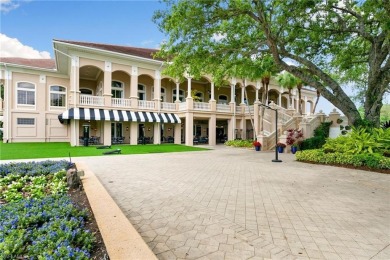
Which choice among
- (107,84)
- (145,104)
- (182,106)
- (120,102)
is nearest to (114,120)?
(120,102)

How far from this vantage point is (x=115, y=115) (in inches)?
821

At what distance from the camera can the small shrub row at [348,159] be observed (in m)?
9.26

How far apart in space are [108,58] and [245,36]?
14110 mm

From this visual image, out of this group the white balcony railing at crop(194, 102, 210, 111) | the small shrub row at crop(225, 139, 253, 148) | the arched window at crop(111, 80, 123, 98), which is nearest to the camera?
the small shrub row at crop(225, 139, 253, 148)

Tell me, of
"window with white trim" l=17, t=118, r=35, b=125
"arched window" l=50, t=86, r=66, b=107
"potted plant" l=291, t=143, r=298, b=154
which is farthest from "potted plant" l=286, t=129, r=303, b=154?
"window with white trim" l=17, t=118, r=35, b=125

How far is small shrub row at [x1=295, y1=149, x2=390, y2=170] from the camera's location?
9264 millimetres

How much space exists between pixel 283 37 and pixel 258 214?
36.4ft

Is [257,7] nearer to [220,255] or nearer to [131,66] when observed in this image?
[220,255]

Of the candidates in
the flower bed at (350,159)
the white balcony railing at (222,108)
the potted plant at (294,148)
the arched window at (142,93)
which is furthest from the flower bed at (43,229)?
the arched window at (142,93)

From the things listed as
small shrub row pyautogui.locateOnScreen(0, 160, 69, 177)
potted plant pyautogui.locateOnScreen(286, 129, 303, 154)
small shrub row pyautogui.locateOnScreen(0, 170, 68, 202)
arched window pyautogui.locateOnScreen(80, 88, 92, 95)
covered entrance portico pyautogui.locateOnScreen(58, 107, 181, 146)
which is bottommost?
small shrub row pyautogui.locateOnScreen(0, 170, 68, 202)

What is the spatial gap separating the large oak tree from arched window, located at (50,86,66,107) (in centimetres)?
1861

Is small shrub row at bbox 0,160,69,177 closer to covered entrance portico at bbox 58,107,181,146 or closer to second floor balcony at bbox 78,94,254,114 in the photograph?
covered entrance portico at bbox 58,107,181,146

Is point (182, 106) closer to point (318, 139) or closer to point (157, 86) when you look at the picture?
point (157, 86)

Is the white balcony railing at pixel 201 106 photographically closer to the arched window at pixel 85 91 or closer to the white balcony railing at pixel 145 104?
the white balcony railing at pixel 145 104
